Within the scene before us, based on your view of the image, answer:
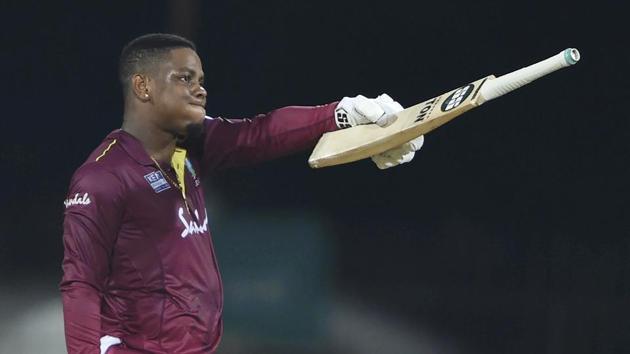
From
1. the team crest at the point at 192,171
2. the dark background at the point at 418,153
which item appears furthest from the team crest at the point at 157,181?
the dark background at the point at 418,153

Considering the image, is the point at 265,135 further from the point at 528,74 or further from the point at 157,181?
the point at 528,74

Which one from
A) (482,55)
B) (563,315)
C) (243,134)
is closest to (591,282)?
(563,315)

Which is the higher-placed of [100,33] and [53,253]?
[100,33]

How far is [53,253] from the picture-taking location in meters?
3.06

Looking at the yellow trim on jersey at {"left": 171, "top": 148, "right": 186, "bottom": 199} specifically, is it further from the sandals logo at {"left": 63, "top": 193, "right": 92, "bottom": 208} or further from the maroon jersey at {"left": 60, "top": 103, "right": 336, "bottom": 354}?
the sandals logo at {"left": 63, "top": 193, "right": 92, "bottom": 208}

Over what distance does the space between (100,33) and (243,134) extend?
1.14m

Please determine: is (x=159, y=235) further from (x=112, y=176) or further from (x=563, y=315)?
(x=563, y=315)

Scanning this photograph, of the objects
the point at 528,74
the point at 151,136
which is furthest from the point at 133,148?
the point at 528,74

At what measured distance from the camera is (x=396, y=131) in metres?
1.91

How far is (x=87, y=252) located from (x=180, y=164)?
32cm

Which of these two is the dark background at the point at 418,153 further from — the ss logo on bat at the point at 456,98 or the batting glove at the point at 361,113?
the ss logo on bat at the point at 456,98

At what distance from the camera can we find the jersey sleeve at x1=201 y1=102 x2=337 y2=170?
2078 millimetres

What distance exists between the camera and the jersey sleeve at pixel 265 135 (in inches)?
81.8

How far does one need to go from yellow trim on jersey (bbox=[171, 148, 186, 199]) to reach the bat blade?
0.83 feet
